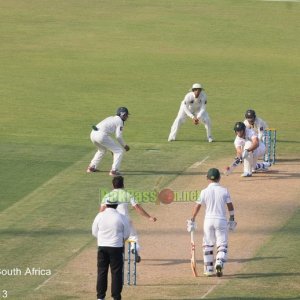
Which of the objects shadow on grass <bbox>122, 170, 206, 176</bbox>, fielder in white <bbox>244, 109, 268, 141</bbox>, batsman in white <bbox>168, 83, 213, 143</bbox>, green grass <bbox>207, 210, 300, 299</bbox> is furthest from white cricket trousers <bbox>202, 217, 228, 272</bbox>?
batsman in white <bbox>168, 83, 213, 143</bbox>

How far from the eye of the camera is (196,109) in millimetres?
35094

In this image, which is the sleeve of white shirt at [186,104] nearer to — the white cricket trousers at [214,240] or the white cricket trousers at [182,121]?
the white cricket trousers at [182,121]

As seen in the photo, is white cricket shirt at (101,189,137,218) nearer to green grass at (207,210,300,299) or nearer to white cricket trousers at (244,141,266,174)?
green grass at (207,210,300,299)

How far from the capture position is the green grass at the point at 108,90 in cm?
2778

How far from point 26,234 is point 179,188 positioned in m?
5.06

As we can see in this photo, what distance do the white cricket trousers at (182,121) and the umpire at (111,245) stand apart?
14.0 metres

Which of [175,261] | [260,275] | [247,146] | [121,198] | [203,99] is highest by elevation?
[203,99]

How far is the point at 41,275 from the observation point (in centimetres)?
2294

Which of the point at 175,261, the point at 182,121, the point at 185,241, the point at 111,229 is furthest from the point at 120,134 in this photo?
the point at 111,229

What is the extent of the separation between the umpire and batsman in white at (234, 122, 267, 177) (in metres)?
9.94

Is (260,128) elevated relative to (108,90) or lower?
lower

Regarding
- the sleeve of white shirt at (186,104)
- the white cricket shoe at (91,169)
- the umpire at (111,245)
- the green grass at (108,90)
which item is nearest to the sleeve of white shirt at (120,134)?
the green grass at (108,90)

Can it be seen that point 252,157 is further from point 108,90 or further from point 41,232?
point 108,90

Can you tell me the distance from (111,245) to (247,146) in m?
10.4
